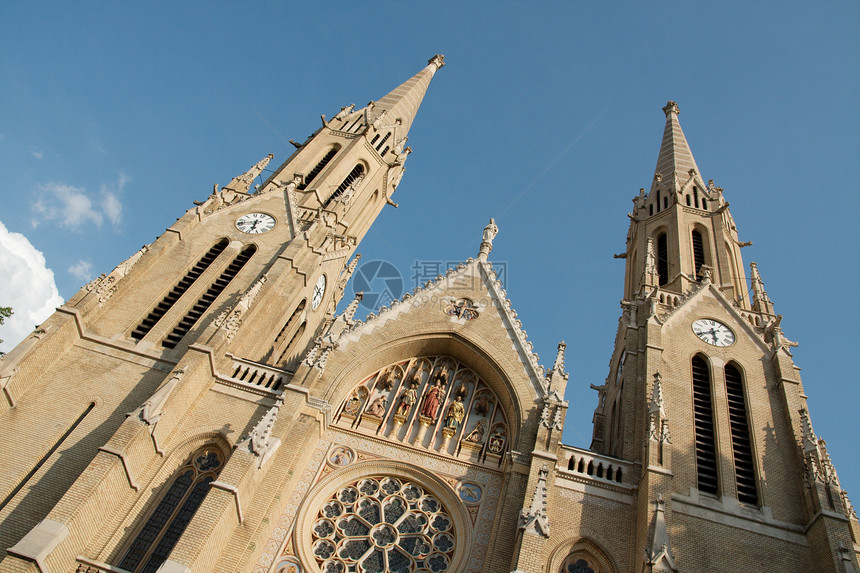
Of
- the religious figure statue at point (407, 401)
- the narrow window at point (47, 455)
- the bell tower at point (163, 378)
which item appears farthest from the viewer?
the religious figure statue at point (407, 401)

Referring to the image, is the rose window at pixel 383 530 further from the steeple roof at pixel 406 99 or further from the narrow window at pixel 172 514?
the steeple roof at pixel 406 99

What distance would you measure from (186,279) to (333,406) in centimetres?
717

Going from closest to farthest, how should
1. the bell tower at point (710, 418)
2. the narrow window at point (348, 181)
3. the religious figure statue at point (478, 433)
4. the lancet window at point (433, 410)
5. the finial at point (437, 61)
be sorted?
the bell tower at point (710, 418) < the lancet window at point (433, 410) < the religious figure statue at point (478, 433) < the narrow window at point (348, 181) < the finial at point (437, 61)

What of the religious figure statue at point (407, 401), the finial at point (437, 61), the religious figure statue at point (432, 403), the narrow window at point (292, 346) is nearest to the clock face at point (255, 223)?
the narrow window at point (292, 346)

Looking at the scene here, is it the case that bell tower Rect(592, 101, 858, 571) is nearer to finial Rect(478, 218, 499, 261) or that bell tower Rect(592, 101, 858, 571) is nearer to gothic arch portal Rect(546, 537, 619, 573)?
gothic arch portal Rect(546, 537, 619, 573)

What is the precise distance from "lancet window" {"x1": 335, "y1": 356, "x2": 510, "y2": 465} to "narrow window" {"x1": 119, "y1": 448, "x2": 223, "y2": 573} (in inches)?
136

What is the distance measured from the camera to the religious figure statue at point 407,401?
18141mm

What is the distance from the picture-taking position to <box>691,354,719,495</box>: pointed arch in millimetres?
16516

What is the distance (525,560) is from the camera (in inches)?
528

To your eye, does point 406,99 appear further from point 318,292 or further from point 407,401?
point 407,401

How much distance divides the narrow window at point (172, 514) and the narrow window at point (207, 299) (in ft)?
13.7

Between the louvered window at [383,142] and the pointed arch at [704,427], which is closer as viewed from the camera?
the pointed arch at [704,427]

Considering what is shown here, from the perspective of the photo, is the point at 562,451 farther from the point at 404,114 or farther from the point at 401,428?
the point at 404,114

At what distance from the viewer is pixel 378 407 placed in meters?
18.2
